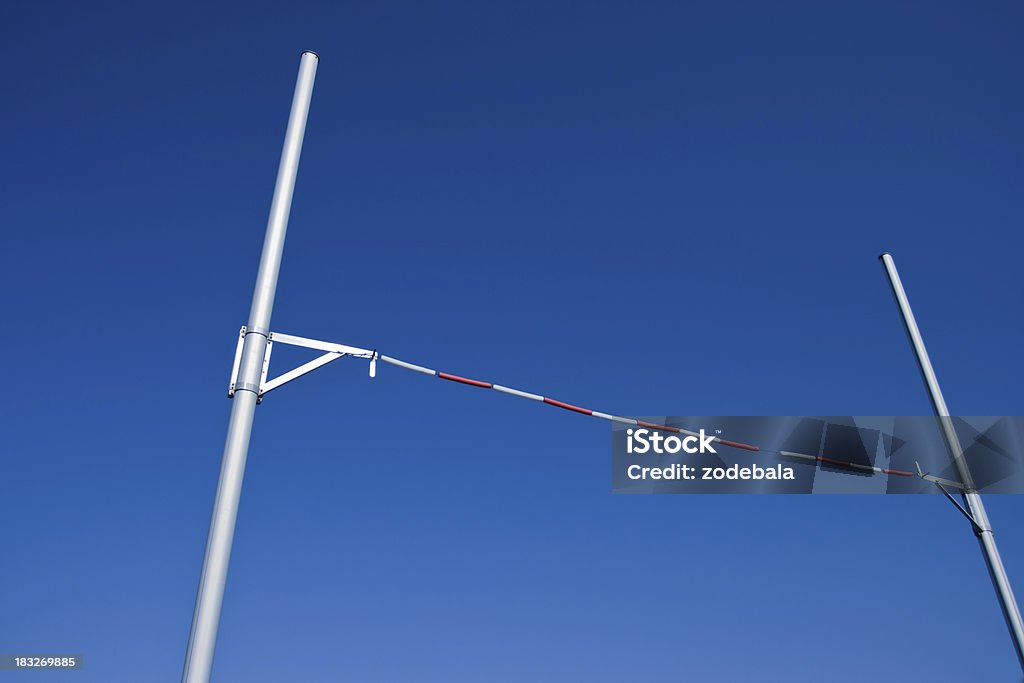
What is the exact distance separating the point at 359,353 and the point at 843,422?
756cm

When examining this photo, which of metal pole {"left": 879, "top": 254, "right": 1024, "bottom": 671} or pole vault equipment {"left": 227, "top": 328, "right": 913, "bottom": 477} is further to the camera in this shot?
metal pole {"left": 879, "top": 254, "right": 1024, "bottom": 671}

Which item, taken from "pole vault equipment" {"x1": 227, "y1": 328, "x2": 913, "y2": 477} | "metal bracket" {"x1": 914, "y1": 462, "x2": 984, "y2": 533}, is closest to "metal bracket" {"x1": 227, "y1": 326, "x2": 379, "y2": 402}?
"pole vault equipment" {"x1": 227, "y1": 328, "x2": 913, "y2": 477}

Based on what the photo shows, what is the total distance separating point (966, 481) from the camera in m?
10.1

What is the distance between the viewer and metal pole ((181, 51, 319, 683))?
5012 millimetres

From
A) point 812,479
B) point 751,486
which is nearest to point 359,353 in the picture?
point 751,486

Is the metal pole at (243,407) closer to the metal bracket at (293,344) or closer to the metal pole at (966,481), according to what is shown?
the metal bracket at (293,344)

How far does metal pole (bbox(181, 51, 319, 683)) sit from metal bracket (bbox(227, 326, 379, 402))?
53 mm

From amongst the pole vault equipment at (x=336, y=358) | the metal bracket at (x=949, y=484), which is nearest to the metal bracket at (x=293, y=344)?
the pole vault equipment at (x=336, y=358)

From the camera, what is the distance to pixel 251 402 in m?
5.73

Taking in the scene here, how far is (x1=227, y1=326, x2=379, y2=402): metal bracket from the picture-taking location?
19.2 ft

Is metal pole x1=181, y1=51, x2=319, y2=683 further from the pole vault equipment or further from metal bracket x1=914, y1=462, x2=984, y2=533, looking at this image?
metal bracket x1=914, y1=462, x2=984, y2=533

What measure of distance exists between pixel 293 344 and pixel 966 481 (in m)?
8.26

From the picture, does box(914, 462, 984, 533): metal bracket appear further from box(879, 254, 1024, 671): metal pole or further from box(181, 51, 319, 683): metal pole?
box(181, 51, 319, 683): metal pole

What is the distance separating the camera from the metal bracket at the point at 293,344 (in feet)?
19.2
